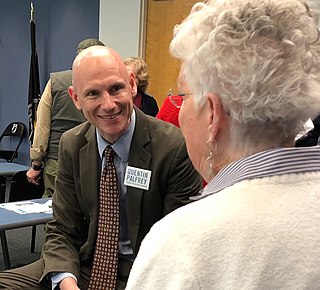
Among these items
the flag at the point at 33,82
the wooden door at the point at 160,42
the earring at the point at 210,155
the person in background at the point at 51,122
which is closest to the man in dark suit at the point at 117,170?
the earring at the point at 210,155

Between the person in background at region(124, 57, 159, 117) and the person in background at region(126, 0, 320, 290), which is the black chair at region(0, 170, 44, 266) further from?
the person in background at region(126, 0, 320, 290)

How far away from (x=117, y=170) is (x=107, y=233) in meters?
0.25

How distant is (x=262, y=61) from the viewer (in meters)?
0.79

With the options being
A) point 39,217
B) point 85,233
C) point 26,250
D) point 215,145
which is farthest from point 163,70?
point 215,145

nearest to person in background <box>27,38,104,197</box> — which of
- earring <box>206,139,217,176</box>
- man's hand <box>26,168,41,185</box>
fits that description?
man's hand <box>26,168,41,185</box>

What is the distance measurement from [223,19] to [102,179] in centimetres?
111

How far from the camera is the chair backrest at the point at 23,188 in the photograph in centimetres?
381

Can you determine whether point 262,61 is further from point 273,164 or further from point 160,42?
point 160,42

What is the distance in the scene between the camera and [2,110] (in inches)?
282

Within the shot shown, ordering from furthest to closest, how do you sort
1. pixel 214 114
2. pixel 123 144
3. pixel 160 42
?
pixel 160 42 < pixel 123 144 < pixel 214 114

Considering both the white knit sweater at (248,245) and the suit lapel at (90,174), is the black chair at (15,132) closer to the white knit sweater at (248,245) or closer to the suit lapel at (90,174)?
the suit lapel at (90,174)

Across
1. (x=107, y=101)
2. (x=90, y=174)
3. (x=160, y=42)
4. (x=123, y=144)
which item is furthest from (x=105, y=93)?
(x=160, y=42)

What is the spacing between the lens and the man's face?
1.75 m

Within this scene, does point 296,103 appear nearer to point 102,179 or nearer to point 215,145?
point 215,145
